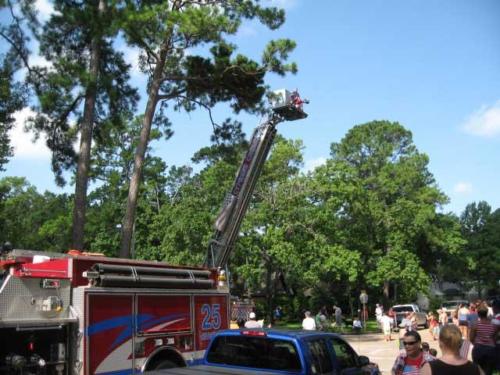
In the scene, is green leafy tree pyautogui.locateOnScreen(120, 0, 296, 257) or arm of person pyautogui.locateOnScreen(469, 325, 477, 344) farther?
green leafy tree pyautogui.locateOnScreen(120, 0, 296, 257)

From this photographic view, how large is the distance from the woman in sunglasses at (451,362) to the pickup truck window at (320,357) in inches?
70.5

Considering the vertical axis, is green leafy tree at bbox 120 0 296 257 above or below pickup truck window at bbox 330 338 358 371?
above

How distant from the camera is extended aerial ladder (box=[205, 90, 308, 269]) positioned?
15.4m

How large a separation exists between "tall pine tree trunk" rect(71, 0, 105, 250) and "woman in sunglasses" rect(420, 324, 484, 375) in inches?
499

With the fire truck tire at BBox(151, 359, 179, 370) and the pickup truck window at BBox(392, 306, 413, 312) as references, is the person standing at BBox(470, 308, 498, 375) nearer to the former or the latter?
the fire truck tire at BBox(151, 359, 179, 370)

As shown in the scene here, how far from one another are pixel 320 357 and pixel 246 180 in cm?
972

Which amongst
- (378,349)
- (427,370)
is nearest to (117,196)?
(378,349)

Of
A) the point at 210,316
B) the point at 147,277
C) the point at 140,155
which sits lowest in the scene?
the point at 210,316

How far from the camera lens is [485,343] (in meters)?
8.84

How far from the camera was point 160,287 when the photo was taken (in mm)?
9453

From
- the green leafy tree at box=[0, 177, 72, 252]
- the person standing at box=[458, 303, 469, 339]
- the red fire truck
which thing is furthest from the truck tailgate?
the green leafy tree at box=[0, 177, 72, 252]

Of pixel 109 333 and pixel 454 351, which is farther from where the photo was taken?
pixel 109 333

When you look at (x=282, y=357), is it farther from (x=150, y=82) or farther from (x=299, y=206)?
(x=299, y=206)

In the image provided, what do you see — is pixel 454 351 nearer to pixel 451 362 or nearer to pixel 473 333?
pixel 451 362
